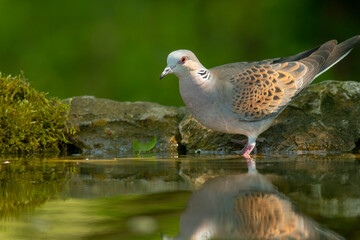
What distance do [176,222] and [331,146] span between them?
8.64 feet

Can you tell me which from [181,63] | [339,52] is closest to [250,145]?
[181,63]

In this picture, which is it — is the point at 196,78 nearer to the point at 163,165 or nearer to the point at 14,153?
the point at 163,165

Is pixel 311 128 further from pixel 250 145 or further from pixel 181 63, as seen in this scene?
pixel 181 63

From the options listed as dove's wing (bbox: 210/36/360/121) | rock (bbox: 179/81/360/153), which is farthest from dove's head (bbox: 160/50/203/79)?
rock (bbox: 179/81/360/153)

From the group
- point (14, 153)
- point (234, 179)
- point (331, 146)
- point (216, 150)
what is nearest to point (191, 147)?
point (216, 150)

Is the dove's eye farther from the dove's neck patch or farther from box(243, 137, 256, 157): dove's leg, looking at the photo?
box(243, 137, 256, 157): dove's leg

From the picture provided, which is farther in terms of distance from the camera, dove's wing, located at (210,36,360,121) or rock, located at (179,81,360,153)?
rock, located at (179,81,360,153)

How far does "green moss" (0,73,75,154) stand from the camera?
4.36m

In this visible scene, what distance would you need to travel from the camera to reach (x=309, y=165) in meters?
3.22

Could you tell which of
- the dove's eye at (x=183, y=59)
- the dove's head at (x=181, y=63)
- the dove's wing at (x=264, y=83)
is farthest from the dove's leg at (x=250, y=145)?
the dove's eye at (x=183, y=59)

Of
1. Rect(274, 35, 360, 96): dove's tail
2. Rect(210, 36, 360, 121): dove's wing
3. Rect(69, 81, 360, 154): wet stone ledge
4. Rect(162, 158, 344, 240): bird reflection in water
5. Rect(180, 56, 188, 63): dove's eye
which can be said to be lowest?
Rect(162, 158, 344, 240): bird reflection in water

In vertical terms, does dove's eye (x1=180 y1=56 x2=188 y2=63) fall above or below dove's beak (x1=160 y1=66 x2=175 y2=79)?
above

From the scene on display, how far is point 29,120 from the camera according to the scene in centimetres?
443

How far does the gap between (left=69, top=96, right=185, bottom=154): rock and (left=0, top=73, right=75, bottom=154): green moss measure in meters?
0.14
